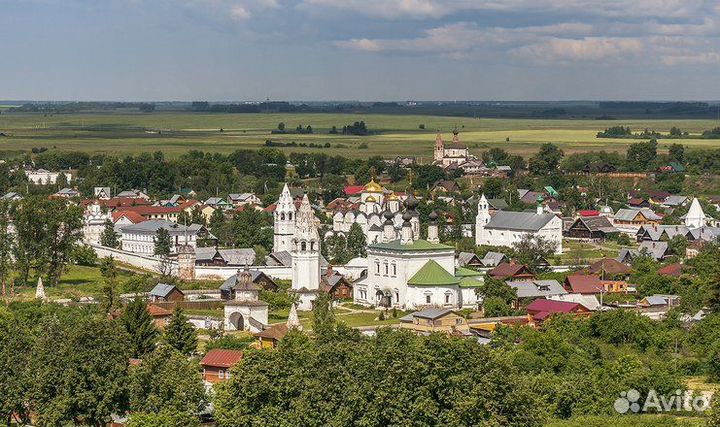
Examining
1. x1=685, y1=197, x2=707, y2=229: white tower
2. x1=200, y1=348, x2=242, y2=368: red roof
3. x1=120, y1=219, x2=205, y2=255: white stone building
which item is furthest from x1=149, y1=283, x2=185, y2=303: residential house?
x1=685, y1=197, x2=707, y2=229: white tower

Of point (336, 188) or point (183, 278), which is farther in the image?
point (336, 188)

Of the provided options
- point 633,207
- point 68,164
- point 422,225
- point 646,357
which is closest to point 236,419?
point 646,357

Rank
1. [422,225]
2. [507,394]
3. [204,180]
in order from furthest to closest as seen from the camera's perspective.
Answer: [204,180]
[422,225]
[507,394]

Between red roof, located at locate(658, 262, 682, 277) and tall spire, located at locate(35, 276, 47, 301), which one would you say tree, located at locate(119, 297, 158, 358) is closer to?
tall spire, located at locate(35, 276, 47, 301)

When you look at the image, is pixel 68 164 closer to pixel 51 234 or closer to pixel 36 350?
pixel 51 234

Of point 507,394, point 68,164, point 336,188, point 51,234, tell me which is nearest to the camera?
point 507,394

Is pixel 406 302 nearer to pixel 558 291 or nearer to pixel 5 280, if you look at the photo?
pixel 558 291

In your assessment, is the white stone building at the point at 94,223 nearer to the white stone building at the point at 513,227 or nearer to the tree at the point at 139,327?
the white stone building at the point at 513,227
